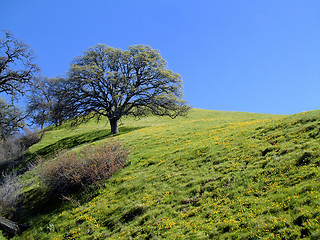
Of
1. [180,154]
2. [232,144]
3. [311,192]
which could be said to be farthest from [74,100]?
[311,192]

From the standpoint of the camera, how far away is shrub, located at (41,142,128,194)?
53.3 feet

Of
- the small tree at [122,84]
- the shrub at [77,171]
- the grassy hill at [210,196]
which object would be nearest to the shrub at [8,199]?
the grassy hill at [210,196]

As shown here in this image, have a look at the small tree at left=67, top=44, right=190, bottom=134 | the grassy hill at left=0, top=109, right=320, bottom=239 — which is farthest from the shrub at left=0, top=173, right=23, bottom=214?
the small tree at left=67, top=44, right=190, bottom=134

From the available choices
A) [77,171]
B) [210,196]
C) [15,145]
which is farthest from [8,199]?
[15,145]

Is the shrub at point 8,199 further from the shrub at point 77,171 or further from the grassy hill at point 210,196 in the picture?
the shrub at point 77,171

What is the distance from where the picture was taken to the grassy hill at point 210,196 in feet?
25.2

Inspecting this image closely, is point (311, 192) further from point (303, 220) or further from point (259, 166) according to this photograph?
point (259, 166)

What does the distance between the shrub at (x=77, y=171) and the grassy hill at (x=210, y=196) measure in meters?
0.97

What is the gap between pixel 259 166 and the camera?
449 inches

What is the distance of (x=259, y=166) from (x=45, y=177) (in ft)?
A: 52.5

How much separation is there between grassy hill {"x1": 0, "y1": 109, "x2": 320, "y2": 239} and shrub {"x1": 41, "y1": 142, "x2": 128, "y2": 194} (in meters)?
0.97

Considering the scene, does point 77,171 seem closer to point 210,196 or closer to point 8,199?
point 8,199

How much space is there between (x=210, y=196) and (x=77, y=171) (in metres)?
11.1

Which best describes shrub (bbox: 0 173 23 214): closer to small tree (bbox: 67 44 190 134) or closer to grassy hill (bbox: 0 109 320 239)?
grassy hill (bbox: 0 109 320 239)
